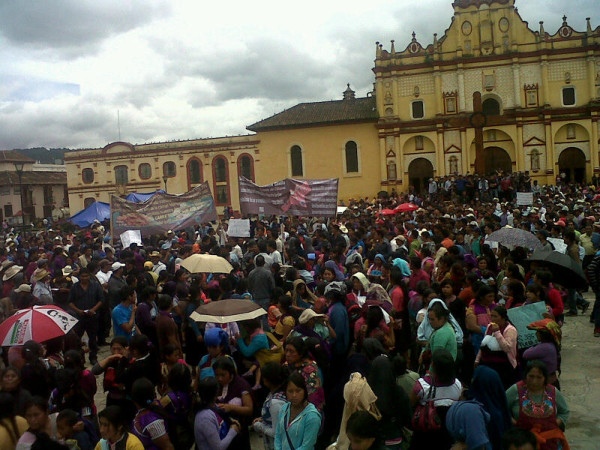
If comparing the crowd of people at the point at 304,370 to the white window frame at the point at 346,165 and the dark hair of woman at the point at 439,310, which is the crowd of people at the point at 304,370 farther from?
the white window frame at the point at 346,165

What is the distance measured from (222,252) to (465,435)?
8.94 m

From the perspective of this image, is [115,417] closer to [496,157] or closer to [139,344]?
[139,344]

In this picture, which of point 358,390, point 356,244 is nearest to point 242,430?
point 358,390

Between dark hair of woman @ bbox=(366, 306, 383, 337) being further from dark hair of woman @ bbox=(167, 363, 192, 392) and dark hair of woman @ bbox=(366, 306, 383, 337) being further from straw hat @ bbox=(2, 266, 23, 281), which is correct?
straw hat @ bbox=(2, 266, 23, 281)

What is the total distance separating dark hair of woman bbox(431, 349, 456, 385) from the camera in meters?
4.57

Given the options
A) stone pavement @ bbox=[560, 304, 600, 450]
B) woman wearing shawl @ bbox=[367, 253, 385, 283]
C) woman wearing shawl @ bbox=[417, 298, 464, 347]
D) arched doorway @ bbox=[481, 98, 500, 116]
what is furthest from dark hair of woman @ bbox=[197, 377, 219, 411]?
arched doorway @ bbox=[481, 98, 500, 116]

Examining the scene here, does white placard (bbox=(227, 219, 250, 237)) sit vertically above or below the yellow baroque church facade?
below

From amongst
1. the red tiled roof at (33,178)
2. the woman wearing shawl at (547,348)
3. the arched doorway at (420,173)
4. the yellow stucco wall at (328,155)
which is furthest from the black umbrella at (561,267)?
the red tiled roof at (33,178)

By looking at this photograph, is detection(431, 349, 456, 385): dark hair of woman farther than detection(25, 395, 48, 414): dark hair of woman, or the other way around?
detection(431, 349, 456, 385): dark hair of woman

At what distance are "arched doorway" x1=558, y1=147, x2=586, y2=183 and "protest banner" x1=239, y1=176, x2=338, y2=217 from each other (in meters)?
27.3

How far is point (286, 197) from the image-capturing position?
1366 cm

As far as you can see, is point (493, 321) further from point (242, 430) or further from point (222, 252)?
point (222, 252)

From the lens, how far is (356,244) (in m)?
13.3

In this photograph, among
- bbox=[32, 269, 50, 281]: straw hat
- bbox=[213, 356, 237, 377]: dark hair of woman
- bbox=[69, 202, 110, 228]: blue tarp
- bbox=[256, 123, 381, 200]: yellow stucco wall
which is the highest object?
bbox=[256, 123, 381, 200]: yellow stucco wall
